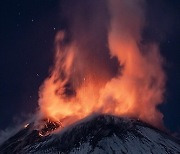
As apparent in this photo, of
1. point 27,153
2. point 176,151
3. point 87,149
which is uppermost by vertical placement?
point 27,153

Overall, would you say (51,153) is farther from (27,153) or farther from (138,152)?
(138,152)

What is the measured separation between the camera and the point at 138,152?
188 meters

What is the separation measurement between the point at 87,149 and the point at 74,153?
13.7ft

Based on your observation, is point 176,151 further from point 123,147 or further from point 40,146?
point 40,146

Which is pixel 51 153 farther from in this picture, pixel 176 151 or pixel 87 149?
pixel 176 151

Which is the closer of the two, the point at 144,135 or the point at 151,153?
the point at 151,153

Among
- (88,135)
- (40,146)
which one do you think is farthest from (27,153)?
(88,135)

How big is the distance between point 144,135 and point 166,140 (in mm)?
6463

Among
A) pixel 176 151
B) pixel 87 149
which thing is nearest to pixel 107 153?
pixel 87 149

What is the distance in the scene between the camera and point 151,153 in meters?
187

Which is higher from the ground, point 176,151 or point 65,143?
point 65,143

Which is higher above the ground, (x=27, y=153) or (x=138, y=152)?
(x=27, y=153)

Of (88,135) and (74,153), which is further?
(88,135)

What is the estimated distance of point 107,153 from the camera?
18775cm
